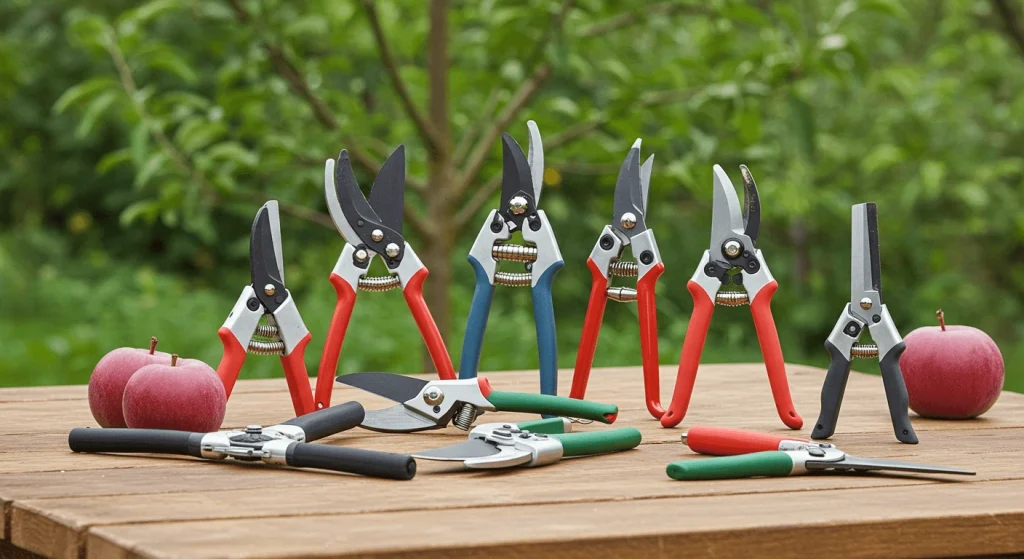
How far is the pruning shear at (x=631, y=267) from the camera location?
6.56 feet

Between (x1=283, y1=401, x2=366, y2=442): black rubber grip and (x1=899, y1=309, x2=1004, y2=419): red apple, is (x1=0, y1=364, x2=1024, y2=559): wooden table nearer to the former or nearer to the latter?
(x1=283, y1=401, x2=366, y2=442): black rubber grip

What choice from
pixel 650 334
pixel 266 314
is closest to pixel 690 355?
pixel 650 334

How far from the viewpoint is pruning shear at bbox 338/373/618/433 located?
1.86 m

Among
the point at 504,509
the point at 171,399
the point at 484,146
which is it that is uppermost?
the point at 484,146

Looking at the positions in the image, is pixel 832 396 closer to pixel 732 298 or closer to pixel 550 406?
pixel 732 298

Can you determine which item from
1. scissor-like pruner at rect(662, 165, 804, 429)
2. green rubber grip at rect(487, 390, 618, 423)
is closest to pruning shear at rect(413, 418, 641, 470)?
green rubber grip at rect(487, 390, 618, 423)

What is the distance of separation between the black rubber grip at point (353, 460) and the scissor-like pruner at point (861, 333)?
0.64 m

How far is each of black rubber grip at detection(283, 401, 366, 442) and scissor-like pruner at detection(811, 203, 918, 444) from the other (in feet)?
2.11

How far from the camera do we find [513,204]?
199 centimetres

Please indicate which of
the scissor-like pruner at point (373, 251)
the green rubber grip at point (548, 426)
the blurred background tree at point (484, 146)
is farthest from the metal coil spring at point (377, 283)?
the blurred background tree at point (484, 146)

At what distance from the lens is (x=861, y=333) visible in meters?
1.82

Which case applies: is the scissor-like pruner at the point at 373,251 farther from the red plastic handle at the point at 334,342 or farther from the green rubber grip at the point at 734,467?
the green rubber grip at the point at 734,467

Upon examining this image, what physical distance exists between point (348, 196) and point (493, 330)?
130 inches

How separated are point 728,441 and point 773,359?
307mm
